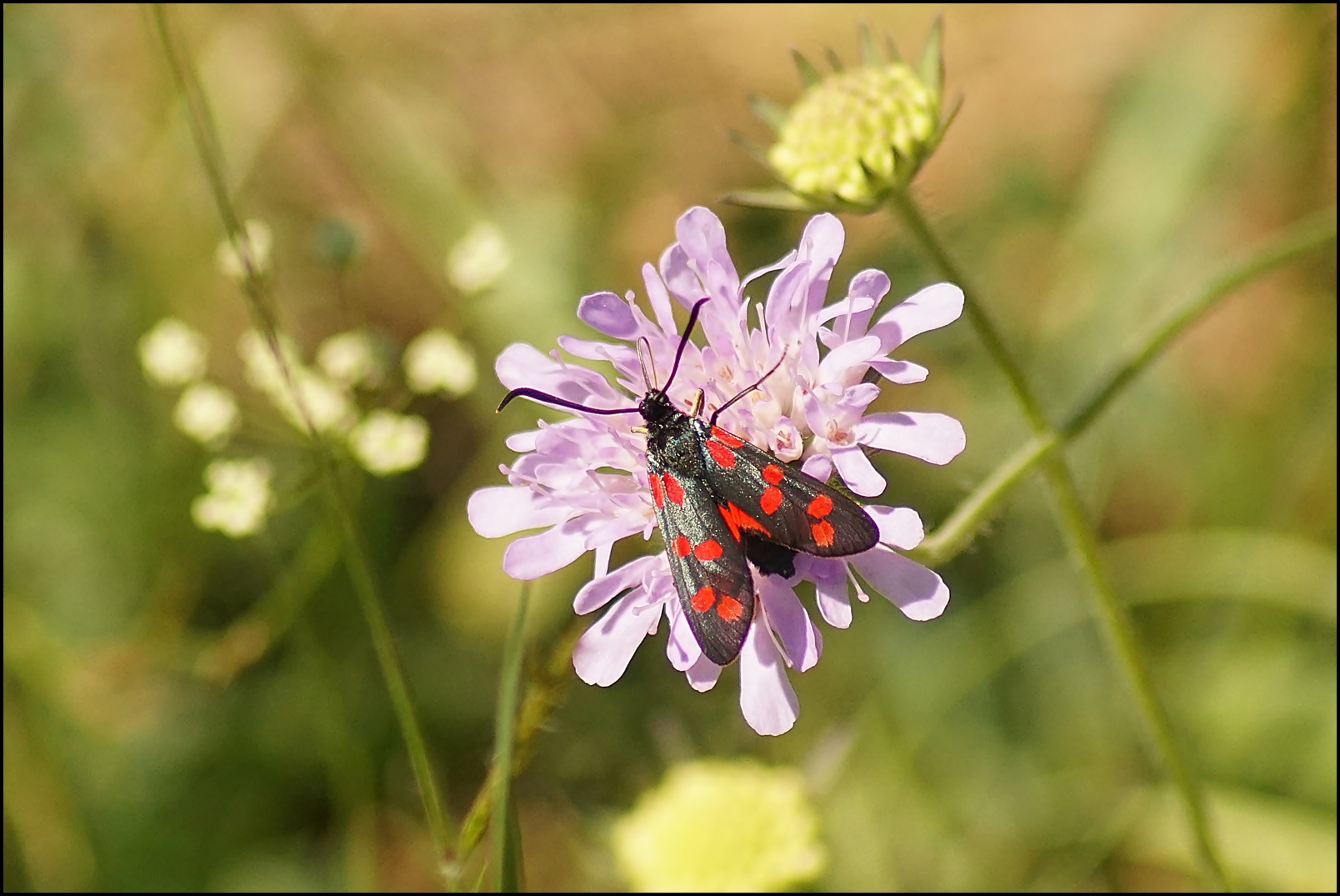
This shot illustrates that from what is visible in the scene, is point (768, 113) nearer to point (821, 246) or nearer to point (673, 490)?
point (821, 246)

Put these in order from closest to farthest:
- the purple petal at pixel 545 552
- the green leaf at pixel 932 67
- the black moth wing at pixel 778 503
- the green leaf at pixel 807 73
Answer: the black moth wing at pixel 778 503 < the purple petal at pixel 545 552 < the green leaf at pixel 932 67 < the green leaf at pixel 807 73

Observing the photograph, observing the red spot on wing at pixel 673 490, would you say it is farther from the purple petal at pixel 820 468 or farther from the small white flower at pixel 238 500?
the small white flower at pixel 238 500

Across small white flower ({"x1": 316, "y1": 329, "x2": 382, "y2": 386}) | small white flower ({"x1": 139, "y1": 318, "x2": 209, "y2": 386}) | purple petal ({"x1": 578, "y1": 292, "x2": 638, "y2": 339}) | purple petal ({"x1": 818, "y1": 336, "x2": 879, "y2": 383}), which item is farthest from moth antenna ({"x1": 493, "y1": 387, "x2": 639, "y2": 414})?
small white flower ({"x1": 139, "y1": 318, "x2": 209, "y2": 386})

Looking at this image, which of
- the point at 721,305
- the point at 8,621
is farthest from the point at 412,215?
the point at 721,305

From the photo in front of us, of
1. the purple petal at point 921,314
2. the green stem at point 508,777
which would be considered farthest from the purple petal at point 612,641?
the purple petal at point 921,314

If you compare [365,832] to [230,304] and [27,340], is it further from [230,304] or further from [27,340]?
[230,304]

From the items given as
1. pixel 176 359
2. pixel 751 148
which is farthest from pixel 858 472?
pixel 176 359

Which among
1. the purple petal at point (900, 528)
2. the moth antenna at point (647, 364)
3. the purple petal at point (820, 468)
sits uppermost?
the moth antenna at point (647, 364)
